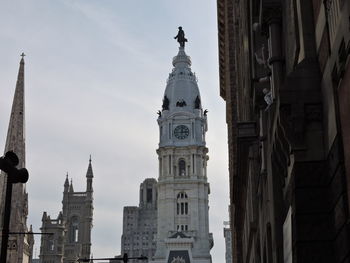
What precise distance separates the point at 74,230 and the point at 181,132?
36.0 metres

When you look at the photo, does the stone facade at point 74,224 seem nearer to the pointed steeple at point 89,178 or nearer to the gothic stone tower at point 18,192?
the pointed steeple at point 89,178

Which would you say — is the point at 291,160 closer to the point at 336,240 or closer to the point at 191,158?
the point at 336,240

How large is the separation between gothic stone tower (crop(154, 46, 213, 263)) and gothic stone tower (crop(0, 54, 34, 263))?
5858cm

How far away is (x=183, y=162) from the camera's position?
571 ft

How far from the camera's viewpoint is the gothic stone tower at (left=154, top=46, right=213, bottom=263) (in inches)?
6471

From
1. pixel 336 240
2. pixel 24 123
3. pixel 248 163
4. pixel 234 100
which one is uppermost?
pixel 24 123

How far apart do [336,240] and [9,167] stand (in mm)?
7930

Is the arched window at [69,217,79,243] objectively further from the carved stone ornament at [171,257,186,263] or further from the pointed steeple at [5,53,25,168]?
the pointed steeple at [5,53,25,168]

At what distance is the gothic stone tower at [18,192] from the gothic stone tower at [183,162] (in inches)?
2306

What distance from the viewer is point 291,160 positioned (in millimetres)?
15828

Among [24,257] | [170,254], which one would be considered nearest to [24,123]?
[24,257]

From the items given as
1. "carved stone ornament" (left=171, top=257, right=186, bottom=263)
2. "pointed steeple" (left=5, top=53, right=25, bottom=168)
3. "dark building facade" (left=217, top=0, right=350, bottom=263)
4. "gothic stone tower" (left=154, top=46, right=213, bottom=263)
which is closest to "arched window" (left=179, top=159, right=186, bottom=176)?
"gothic stone tower" (left=154, top=46, right=213, bottom=263)

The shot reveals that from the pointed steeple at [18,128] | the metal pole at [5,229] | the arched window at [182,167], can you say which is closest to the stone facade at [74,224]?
the arched window at [182,167]

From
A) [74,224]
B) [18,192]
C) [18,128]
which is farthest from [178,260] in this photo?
[18,128]
